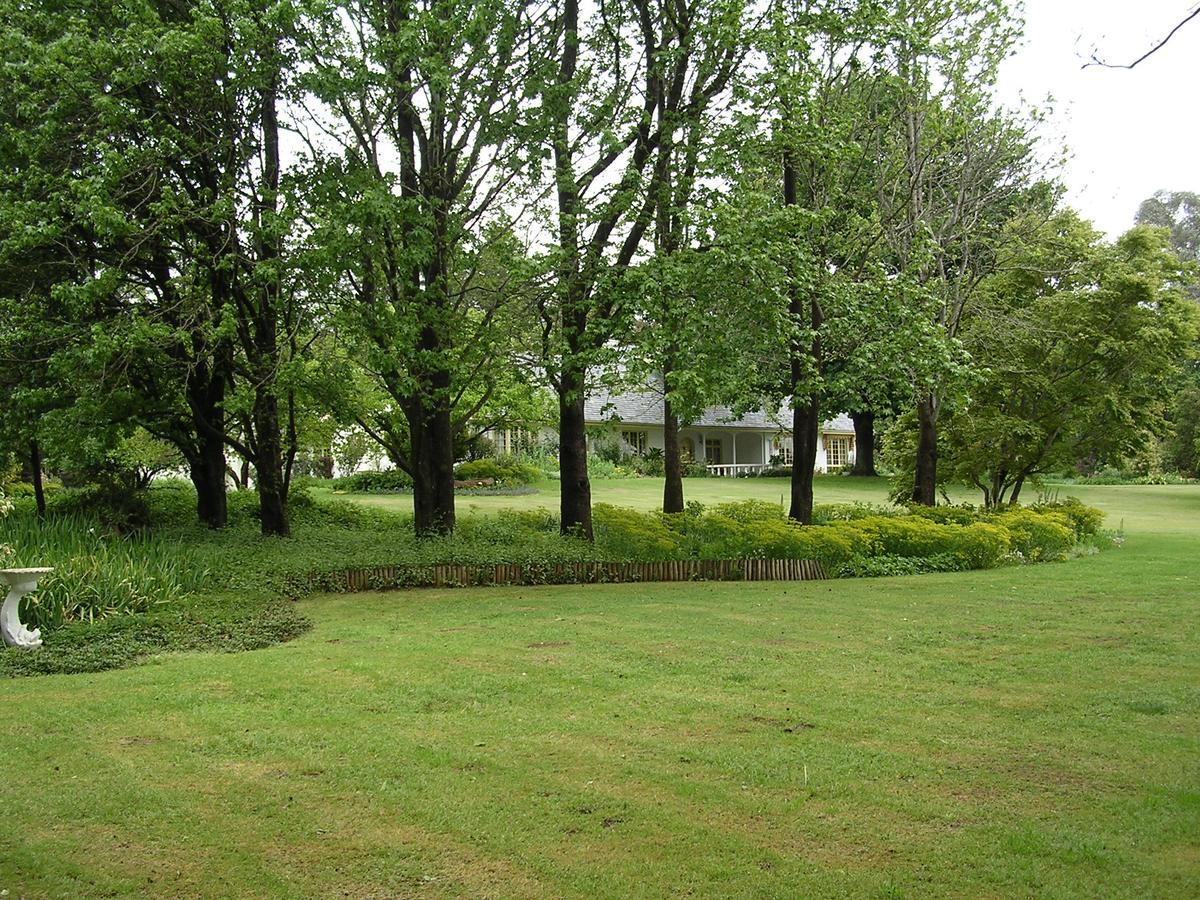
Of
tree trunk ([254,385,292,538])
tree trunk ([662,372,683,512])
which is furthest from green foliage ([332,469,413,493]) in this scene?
tree trunk ([254,385,292,538])

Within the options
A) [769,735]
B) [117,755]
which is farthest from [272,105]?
[769,735]

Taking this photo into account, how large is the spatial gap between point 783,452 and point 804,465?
3343 cm

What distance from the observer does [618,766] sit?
5.43 m

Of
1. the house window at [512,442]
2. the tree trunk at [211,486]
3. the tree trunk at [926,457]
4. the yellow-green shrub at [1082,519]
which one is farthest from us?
the house window at [512,442]

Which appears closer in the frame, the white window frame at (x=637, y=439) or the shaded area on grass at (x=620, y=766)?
the shaded area on grass at (x=620, y=766)

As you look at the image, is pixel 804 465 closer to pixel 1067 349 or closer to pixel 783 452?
pixel 1067 349

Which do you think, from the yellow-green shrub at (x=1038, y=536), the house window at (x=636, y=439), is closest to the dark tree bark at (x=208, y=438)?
the yellow-green shrub at (x=1038, y=536)

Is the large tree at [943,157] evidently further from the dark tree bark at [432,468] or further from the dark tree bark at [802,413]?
the dark tree bark at [432,468]

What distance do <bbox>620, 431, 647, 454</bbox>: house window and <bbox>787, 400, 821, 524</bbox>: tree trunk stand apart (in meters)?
25.8

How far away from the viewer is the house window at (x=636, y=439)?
45.1 m

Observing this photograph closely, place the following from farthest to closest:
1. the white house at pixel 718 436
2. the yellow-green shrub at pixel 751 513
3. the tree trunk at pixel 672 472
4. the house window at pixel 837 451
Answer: the house window at pixel 837 451, the white house at pixel 718 436, the tree trunk at pixel 672 472, the yellow-green shrub at pixel 751 513

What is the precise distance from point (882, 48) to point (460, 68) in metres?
7.13

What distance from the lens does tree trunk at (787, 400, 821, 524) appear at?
18234mm

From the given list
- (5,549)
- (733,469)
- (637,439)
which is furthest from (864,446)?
(5,549)
